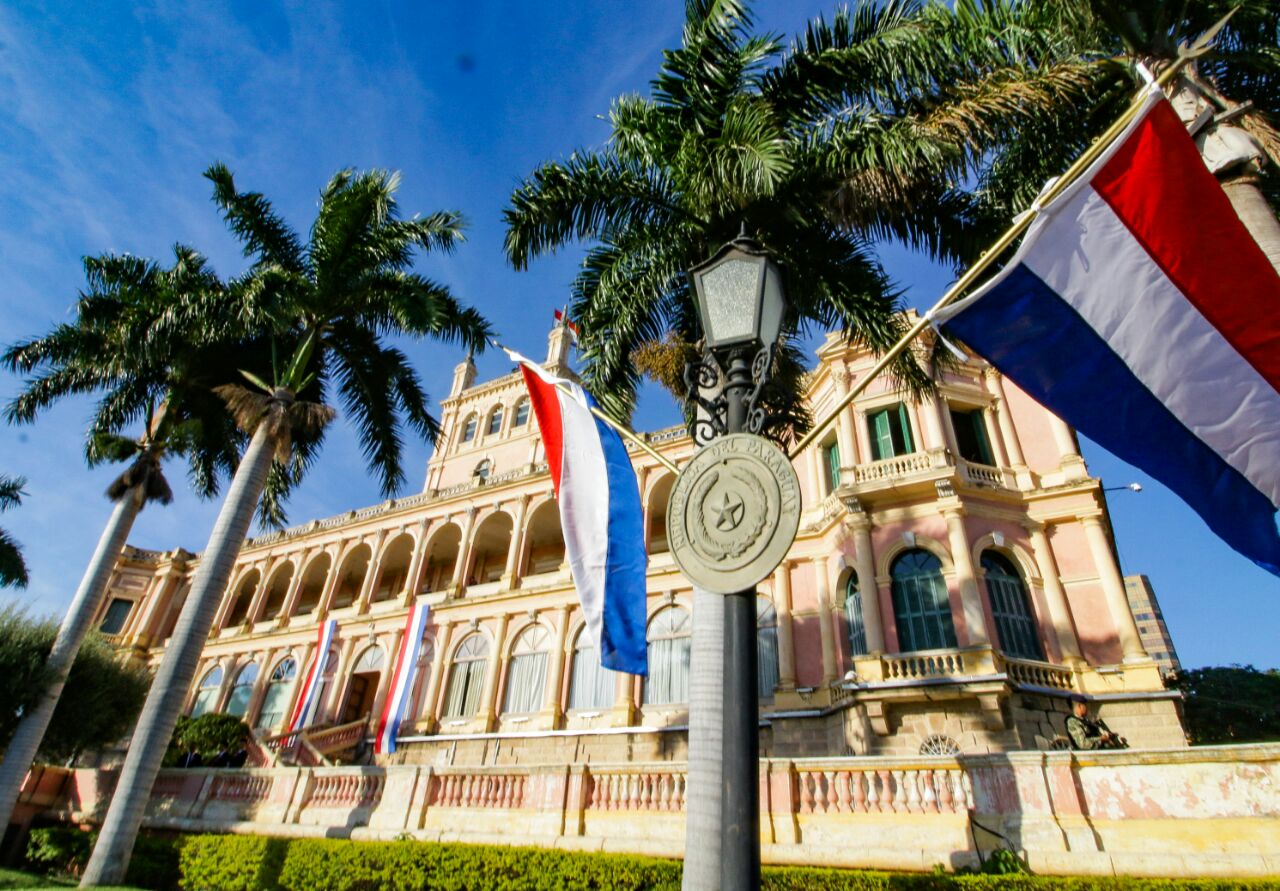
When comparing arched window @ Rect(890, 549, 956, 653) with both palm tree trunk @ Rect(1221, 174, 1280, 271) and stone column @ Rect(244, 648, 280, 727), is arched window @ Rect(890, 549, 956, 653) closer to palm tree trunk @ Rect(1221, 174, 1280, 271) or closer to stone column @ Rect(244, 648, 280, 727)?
palm tree trunk @ Rect(1221, 174, 1280, 271)

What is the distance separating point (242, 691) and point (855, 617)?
26.3m

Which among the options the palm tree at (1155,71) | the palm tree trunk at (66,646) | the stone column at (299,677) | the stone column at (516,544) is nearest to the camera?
the palm tree at (1155,71)

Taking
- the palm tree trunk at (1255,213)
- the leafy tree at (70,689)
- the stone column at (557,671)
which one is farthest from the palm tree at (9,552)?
the palm tree trunk at (1255,213)

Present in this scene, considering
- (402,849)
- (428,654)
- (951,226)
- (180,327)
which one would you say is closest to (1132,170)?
(951,226)

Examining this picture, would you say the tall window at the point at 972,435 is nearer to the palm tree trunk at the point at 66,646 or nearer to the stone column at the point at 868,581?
the stone column at the point at 868,581

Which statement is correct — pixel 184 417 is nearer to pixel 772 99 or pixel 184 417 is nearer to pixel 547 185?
pixel 547 185

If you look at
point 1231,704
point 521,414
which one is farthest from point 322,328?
point 1231,704

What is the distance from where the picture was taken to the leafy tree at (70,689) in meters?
13.6

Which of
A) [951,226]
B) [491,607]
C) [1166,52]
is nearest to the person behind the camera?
[1166,52]

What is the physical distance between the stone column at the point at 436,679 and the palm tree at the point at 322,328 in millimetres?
10760

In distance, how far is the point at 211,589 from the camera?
11.9 m

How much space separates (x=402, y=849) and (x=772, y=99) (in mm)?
12344

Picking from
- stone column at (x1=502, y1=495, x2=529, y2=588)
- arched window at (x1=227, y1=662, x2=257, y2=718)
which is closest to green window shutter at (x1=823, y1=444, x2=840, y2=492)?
stone column at (x1=502, y1=495, x2=529, y2=588)

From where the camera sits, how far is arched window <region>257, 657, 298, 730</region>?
87.8 ft
